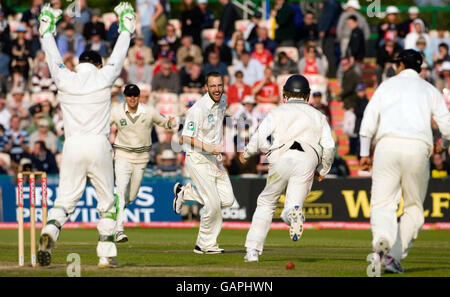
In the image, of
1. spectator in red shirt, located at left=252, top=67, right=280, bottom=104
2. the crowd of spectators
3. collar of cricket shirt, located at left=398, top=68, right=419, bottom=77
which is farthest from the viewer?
spectator in red shirt, located at left=252, top=67, right=280, bottom=104

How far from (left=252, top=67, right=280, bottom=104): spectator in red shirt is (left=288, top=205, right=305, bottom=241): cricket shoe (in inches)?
557

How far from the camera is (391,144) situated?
1198 cm

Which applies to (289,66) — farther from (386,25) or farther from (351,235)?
(351,235)

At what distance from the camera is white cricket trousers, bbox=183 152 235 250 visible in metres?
15.5

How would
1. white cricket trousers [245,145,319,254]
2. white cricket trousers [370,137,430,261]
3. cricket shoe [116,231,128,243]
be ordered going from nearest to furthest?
white cricket trousers [370,137,430,261] < white cricket trousers [245,145,319,254] < cricket shoe [116,231,128,243]

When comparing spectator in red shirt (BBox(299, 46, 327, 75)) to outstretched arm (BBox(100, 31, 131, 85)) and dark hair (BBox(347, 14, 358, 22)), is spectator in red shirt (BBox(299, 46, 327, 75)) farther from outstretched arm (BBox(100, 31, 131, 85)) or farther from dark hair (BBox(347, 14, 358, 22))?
outstretched arm (BBox(100, 31, 131, 85))

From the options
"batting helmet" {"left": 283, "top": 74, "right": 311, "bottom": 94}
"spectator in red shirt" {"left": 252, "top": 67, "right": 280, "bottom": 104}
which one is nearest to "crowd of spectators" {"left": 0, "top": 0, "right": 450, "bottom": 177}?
"spectator in red shirt" {"left": 252, "top": 67, "right": 280, "bottom": 104}

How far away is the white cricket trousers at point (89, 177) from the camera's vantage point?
12.4 metres

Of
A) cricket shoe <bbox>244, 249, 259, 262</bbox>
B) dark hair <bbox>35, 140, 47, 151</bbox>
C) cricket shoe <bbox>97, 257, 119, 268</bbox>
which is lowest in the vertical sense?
dark hair <bbox>35, 140, 47, 151</bbox>

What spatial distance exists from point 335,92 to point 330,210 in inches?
269

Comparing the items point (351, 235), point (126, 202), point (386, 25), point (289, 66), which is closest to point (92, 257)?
point (126, 202)

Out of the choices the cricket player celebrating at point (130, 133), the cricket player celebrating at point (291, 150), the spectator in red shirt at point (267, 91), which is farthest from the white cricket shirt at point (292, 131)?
the spectator in red shirt at point (267, 91)

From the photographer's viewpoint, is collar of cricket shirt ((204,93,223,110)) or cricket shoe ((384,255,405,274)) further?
collar of cricket shirt ((204,93,223,110))

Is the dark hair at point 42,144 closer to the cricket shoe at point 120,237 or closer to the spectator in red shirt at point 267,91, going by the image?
the spectator in red shirt at point 267,91
